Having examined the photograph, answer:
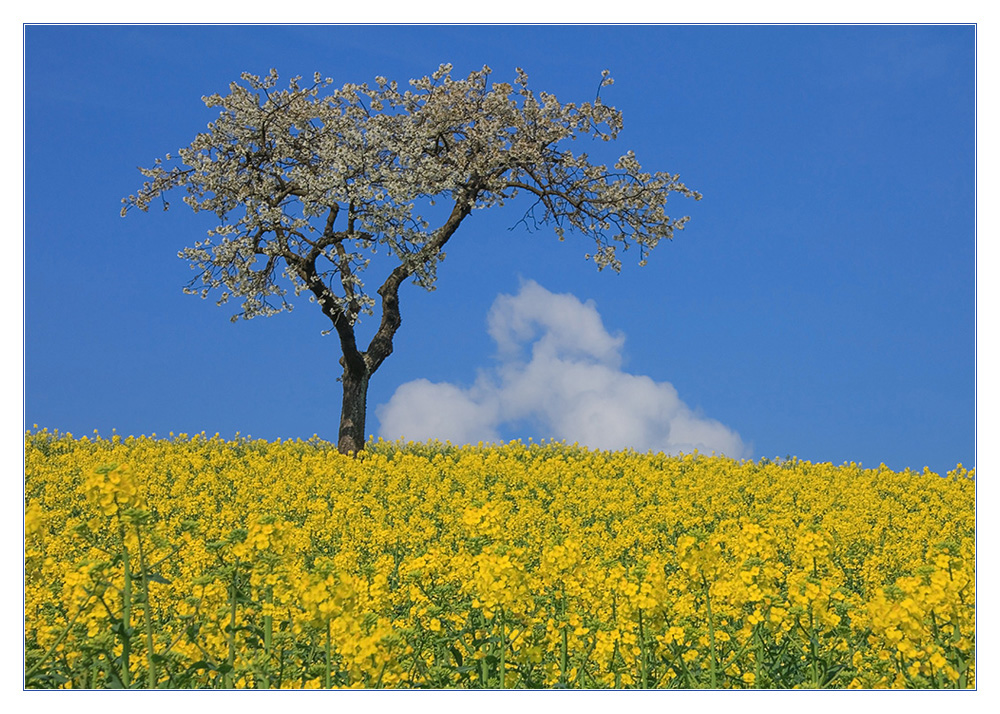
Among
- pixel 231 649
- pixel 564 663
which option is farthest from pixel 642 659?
pixel 231 649

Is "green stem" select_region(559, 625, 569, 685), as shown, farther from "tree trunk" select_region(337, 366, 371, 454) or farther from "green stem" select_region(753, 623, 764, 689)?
"tree trunk" select_region(337, 366, 371, 454)

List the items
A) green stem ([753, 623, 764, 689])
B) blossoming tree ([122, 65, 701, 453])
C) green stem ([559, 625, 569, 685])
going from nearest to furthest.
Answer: green stem ([559, 625, 569, 685]) < green stem ([753, 623, 764, 689]) < blossoming tree ([122, 65, 701, 453])

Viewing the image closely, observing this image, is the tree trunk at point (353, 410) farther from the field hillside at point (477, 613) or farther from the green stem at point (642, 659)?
the green stem at point (642, 659)

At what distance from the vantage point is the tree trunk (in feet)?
59.9

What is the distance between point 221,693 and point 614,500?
27.8 feet

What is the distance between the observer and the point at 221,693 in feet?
14.9

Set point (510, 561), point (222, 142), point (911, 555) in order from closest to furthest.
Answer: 1. point (510, 561)
2. point (911, 555)
3. point (222, 142)

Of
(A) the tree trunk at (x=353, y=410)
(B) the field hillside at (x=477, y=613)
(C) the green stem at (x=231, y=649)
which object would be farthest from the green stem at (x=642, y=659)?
(A) the tree trunk at (x=353, y=410)

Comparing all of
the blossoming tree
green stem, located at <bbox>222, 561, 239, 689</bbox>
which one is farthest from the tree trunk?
green stem, located at <bbox>222, 561, 239, 689</bbox>

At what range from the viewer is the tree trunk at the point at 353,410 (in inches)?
719

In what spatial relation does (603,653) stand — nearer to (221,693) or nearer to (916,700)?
(916,700)

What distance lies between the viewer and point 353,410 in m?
18.3

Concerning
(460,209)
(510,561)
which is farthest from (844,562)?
(460,209)

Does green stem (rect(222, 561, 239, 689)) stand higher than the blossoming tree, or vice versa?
the blossoming tree
